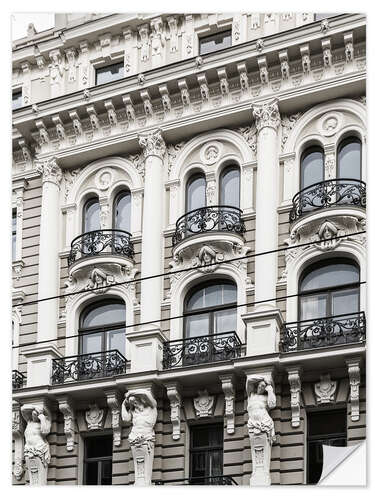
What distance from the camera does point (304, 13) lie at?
57.5 ft

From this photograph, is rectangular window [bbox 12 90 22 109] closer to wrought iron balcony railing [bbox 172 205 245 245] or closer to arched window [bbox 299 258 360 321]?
wrought iron balcony railing [bbox 172 205 245 245]

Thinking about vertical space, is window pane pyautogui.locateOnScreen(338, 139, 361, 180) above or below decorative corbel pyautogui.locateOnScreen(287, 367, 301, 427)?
above

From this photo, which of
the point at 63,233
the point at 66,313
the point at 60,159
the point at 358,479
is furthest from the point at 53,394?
the point at 358,479

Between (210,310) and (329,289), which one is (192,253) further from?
(329,289)

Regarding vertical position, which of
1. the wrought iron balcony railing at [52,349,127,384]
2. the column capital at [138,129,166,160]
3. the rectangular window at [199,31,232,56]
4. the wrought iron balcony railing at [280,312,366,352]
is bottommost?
the wrought iron balcony railing at [52,349,127,384]

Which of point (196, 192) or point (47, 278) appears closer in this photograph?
point (196, 192)

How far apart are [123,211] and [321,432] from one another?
4.83 m

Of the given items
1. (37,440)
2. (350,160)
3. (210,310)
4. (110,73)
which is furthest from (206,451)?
(110,73)

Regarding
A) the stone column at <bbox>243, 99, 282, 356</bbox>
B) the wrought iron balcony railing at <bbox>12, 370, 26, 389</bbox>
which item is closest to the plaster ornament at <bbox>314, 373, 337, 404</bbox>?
the stone column at <bbox>243, 99, 282, 356</bbox>

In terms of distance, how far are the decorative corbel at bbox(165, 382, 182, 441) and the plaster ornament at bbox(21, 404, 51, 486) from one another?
187cm

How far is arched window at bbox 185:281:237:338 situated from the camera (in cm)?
1753

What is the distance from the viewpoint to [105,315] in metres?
18.6

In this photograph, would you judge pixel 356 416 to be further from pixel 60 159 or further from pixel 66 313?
pixel 60 159

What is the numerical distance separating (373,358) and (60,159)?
6.88 metres
